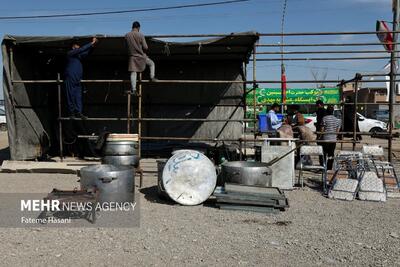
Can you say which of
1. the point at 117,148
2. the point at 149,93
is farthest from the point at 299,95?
the point at 117,148

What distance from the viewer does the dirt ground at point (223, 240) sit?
4.93 metres

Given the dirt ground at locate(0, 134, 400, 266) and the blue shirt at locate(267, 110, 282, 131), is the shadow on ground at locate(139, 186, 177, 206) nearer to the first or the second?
the dirt ground at locate(0, 134, 400, 266)

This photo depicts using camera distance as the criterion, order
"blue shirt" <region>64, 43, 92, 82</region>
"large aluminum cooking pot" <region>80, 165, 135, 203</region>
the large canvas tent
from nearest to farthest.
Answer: "large aluminum cooking pot" <region>80, 165, 135, 203</region> → "blue shirt" <region>64, 43, 92, 82</region> → the large canvas tent

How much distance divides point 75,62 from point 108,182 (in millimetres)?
4279

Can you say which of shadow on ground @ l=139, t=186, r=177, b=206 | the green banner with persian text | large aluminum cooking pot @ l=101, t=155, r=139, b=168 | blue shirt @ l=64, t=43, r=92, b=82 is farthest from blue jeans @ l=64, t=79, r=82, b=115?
the green banner with persian text

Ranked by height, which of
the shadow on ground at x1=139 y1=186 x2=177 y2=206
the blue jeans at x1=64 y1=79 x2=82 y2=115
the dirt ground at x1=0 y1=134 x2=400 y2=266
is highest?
the blue jeans at x1=64 y1=79 x2=82 y2=115

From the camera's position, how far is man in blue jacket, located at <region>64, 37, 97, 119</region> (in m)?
10.2

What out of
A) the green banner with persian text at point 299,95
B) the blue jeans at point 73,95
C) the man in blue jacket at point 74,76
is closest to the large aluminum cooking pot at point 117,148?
the man in blue jacket at point 74,76

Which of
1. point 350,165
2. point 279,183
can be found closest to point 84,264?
point 279,183

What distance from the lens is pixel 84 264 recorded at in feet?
15.6

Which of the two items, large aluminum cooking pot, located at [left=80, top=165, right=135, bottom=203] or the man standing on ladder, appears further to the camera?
the man standing on ladder

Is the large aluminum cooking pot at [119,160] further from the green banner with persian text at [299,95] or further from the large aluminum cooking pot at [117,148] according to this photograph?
the green banner with persian text at [299,95]

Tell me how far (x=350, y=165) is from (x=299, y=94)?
78.8ft

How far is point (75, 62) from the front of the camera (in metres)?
10.4
